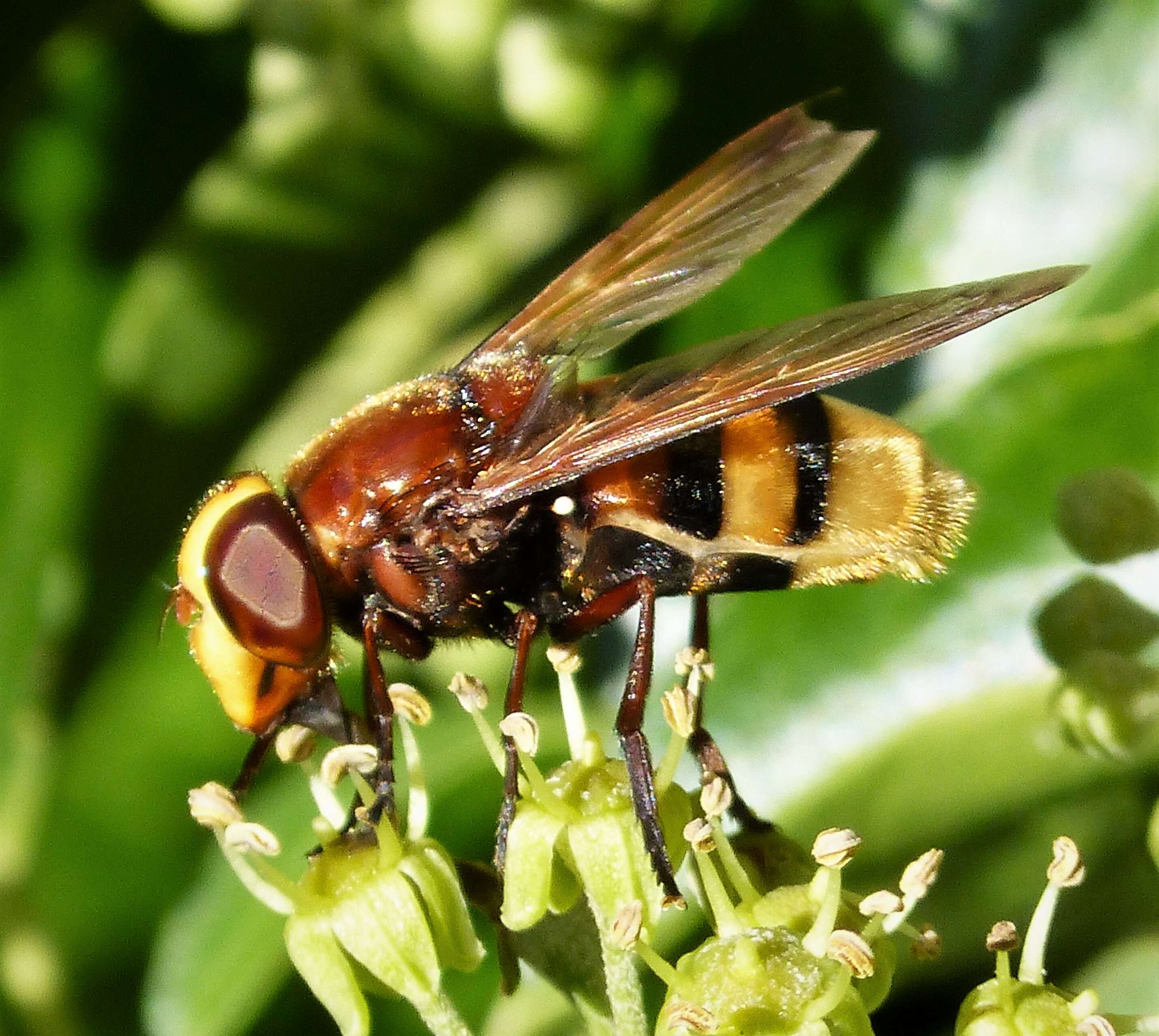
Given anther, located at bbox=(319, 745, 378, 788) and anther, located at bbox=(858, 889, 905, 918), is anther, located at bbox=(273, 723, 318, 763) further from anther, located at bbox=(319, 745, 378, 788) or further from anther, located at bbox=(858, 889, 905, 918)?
anther, located at bbox=(858, 889, 905, 918)

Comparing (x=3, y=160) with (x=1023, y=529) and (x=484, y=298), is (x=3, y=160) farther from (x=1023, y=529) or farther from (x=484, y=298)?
(x=1023, y=529)

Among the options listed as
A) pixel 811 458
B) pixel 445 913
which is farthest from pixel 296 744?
pixel 811 458

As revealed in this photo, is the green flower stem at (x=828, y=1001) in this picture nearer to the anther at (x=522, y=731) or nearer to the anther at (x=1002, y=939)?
the anther at (x=1002, y=939)

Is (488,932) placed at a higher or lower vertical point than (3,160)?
lower

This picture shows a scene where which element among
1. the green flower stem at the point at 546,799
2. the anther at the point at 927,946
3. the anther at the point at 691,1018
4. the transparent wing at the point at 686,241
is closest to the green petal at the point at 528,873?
the green flower stem at the point at 546,799

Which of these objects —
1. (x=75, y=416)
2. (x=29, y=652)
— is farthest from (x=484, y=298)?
(x=29, y=652)

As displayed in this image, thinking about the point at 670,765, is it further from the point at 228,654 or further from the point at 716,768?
the point at 228,654
